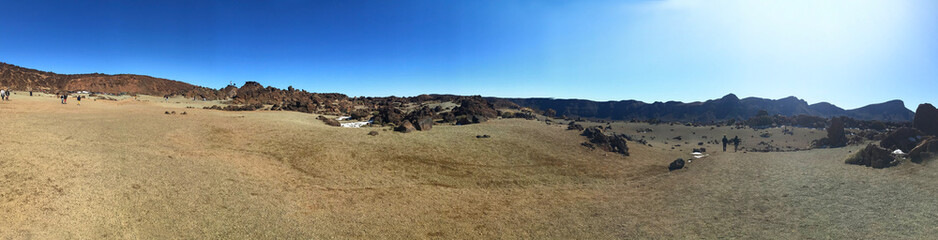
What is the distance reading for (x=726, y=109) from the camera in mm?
107750

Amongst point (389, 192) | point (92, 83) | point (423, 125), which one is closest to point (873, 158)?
point (389, 192)

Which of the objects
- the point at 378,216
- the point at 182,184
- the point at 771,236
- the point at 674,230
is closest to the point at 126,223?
the point at 182,184

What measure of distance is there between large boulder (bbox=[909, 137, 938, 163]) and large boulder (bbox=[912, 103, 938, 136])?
40.5 ft

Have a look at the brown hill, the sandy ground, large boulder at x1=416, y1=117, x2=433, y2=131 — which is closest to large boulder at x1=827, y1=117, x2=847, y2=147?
the sandy ground

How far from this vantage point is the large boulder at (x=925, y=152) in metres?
11.2

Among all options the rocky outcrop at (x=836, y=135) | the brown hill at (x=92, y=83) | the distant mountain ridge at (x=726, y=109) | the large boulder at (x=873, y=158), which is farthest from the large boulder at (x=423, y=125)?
the distant mountain ridge at (x=726, y=109)

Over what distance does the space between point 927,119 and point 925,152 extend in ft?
45.4

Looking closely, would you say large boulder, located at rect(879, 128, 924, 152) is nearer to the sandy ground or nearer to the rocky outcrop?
the sandy ground

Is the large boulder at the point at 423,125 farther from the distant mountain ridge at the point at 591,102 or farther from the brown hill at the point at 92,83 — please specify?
the brown hill at the point at 92,83

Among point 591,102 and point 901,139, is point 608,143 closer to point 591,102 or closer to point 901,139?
point 901,139

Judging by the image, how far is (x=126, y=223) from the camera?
793cm

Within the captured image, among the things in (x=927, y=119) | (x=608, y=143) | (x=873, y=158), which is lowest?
(x=608, y=143)

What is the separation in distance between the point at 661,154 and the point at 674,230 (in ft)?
65.0

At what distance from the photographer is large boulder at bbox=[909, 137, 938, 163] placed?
1116 centimetres
